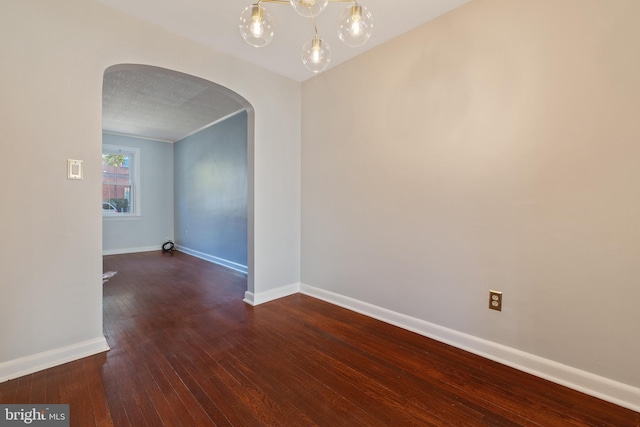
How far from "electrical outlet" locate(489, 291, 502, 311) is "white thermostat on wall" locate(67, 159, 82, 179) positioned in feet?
9.85

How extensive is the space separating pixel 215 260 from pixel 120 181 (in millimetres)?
3029

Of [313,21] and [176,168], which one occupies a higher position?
[313,21]

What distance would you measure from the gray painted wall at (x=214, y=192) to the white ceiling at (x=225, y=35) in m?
0.81

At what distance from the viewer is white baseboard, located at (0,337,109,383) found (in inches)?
65.0

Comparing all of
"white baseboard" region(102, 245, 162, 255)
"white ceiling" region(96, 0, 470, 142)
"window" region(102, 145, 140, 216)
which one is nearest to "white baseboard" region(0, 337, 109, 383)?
"white ceiling" region(96, 0, 470, 142)

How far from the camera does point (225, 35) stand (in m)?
2.35

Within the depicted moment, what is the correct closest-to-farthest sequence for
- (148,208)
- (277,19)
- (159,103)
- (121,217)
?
(277,19), (159,103), (121,217), (148,208)

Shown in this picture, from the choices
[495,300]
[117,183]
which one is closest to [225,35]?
[495,300]

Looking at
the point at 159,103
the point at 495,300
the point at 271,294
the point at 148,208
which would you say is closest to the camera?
the point at 495,300

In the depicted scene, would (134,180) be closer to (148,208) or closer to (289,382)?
(148,208)

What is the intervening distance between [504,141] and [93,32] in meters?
2.97

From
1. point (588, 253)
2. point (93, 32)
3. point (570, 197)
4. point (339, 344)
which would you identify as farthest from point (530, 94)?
point (93, 32)

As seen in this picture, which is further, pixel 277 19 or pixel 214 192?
pixel 214 192

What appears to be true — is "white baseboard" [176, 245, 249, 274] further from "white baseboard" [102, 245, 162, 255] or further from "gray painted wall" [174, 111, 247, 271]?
"white baseboard" [102, 245, 162, 255]
